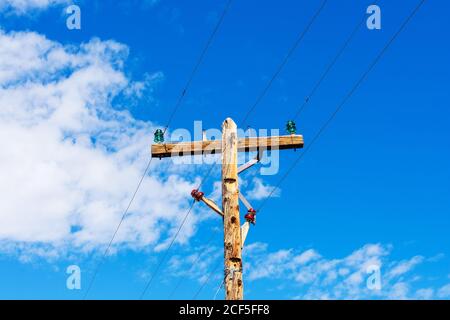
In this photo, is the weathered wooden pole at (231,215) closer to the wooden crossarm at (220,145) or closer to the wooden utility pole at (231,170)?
the wooden utility pole at (231,170)

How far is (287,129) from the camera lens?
9.72 meters

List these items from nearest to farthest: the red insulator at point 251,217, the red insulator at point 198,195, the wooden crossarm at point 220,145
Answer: the red insulator at point 251,217
the red insulator at point 198,195
the wooden crossarm at point 220,145

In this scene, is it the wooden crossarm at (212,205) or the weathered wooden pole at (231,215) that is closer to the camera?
the weathered wooden pole at (231,215)

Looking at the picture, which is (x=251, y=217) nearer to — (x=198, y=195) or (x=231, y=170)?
(x=231, y=170)

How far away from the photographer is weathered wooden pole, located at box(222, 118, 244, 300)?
823cm

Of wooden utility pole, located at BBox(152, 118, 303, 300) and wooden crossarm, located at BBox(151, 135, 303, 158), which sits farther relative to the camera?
wooden crossarm, located at BBox(151, 135, 303, 158)

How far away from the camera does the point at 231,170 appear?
9.02 m

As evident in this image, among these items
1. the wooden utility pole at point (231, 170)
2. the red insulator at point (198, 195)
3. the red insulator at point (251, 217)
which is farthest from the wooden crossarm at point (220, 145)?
the red insulator at point (251, 217)

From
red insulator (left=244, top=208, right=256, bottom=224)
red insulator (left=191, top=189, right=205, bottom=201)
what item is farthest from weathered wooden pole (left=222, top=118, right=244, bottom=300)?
red insulator (left=191, top=189, right=205, bottom=201)

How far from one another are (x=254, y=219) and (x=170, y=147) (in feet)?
6.55

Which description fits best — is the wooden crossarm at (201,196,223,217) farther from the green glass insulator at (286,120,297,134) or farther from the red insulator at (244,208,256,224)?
the green glass insulator at (286,120,297,134)

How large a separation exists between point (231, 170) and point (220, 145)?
592 millimetres

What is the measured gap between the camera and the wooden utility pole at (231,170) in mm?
8312
